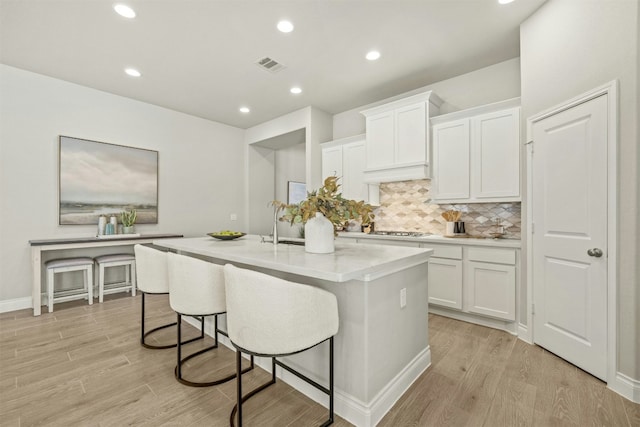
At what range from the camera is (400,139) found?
3801 millimetres

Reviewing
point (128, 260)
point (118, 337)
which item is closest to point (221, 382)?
point (118, 337)

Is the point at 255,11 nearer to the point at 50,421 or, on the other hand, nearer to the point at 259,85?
the point at 259,85

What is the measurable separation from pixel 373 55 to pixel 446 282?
276 centimetres

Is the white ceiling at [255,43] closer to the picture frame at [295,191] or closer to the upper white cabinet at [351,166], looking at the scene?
the upper white cabinet at [351,166]

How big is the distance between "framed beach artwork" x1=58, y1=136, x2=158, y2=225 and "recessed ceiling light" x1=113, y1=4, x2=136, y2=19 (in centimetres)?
228

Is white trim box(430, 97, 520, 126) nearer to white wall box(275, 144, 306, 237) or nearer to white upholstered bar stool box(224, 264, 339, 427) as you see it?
white upholstered bar stool box(224, 264, 339, 427)

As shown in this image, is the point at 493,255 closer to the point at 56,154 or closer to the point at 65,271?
the point at 65,271

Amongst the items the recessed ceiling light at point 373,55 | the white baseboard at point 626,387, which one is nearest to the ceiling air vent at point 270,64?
the recessed ceiling light at point 373,55

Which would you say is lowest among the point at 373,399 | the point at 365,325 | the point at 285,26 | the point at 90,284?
the point at 373,399

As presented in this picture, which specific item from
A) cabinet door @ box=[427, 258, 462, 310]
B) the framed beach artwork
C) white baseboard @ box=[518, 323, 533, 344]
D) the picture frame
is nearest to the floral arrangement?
cabinet door @ box=[427, 258, 462, 310]

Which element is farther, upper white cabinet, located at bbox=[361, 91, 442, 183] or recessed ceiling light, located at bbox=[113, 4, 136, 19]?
upper white cabinet, located at bbox=[361, 91, 442, 183]

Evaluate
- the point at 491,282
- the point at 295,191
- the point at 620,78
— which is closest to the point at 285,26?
the point at 620,78

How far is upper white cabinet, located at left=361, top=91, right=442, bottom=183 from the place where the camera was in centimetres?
359

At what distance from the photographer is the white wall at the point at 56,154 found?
3.50 metres
